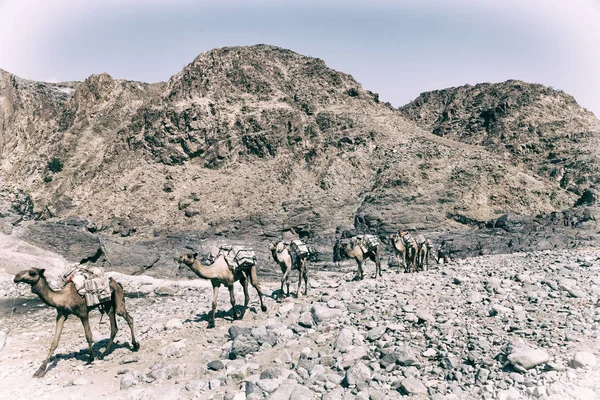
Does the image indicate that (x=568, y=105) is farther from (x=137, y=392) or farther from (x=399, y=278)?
(x=137, y=392)

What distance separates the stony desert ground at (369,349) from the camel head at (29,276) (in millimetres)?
2067

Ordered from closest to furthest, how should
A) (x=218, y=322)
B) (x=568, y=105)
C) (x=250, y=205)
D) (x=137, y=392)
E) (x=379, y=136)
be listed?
(x=137, y=392)
(x=218, y=322)
(x=250, y=205)
(x=379, y=136)
(x=568, y=105)

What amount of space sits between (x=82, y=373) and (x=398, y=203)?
2950 cm

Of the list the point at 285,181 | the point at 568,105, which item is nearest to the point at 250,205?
the point at 285,181

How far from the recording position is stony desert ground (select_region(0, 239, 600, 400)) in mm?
6383

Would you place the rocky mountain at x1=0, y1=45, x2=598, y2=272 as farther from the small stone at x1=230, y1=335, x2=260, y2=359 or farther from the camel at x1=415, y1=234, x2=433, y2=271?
the small stone at x1=230, y1=335, x2=260, y2=359

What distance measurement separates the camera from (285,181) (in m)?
42.7

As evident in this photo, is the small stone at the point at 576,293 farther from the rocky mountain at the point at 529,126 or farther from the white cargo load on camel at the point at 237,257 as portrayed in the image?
the rocky mountain at the point at 529,126

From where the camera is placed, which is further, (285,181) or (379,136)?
(379,136)

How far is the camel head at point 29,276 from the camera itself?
7961 mm

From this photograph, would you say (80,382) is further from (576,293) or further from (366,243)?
(366,243)

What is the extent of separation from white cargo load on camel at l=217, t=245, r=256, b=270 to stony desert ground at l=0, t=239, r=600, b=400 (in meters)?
1.65

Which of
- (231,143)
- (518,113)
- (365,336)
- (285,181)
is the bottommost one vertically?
(365,336)

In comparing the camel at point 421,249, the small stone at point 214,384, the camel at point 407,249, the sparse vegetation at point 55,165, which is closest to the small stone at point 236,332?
the small stone at point 214,384
